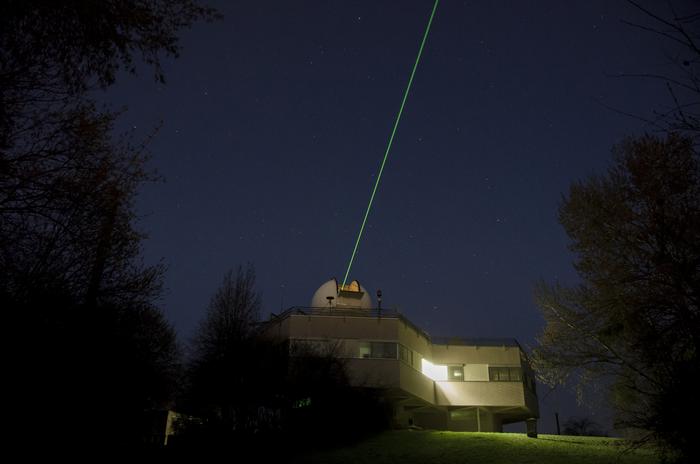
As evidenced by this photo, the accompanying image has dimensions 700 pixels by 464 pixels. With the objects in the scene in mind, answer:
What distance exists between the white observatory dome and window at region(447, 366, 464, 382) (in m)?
7.78

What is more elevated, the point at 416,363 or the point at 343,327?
the point at 343,327

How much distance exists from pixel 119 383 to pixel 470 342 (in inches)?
1089

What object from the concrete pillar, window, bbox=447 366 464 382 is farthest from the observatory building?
the concrete pillar

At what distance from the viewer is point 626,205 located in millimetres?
16172

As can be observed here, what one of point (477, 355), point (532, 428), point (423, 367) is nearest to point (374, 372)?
point (423, 367)

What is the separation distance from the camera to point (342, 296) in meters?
38.2

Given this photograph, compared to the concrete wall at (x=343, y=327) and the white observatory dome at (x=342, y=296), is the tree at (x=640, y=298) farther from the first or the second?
the white observatory dome at (x=342, y=296)

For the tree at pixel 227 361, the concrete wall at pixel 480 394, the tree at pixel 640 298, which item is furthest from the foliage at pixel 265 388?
the tree at pixel 640 298

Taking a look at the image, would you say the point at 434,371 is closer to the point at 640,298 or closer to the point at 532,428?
the point at 532,428

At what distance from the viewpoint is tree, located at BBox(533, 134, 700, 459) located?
10.5 m

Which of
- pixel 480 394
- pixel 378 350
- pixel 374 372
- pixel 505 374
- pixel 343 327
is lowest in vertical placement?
pixel 480 394

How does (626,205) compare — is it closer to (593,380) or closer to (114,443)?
(593,380)

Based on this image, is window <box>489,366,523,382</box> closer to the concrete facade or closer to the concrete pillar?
the concrete facade

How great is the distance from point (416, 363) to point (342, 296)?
7152mm
